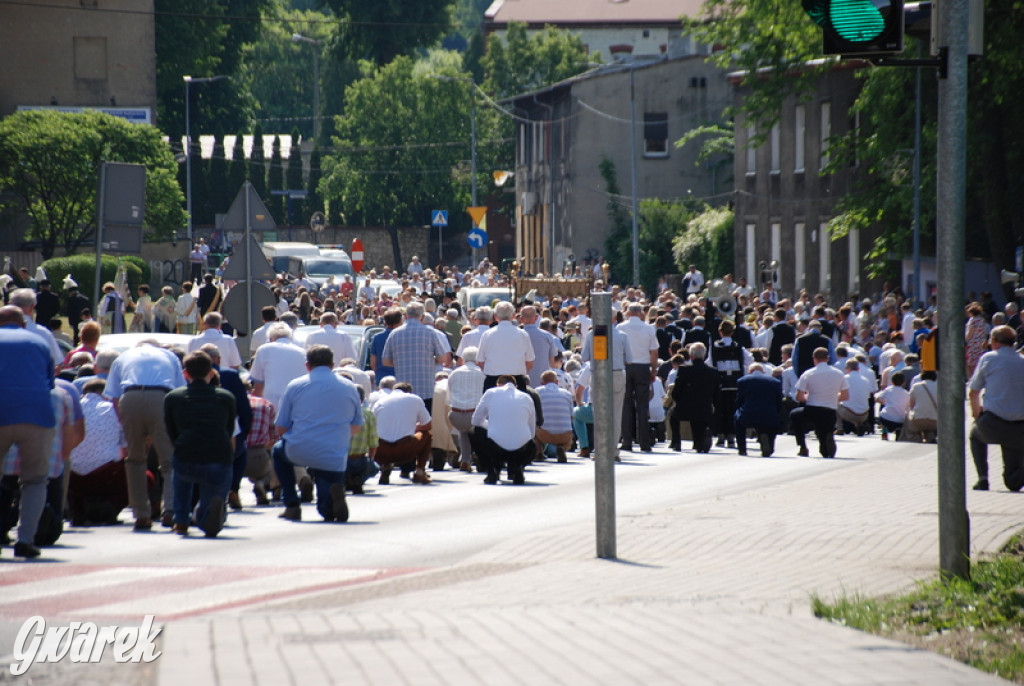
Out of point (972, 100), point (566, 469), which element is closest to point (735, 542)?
point (566, 469)

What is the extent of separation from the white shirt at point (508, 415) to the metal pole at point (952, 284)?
8.19 metres

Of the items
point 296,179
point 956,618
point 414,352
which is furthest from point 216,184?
point 956,618

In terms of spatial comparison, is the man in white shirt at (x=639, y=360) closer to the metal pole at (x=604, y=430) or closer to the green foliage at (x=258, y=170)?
the metal pole at (x=604, y=430)

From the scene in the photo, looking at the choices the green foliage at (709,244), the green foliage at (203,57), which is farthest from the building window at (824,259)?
the green foliage at (203,57)

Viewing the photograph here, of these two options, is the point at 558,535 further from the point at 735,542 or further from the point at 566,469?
the point at 566,469

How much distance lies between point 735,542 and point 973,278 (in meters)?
30.9

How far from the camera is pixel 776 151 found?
55.1 m

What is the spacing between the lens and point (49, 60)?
6475 cm

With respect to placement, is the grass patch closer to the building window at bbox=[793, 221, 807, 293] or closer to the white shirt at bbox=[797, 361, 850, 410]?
the white shirt at bbox=[797, 361, 850, 410]

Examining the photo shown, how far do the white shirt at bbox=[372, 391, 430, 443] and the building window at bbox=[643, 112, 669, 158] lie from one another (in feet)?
174

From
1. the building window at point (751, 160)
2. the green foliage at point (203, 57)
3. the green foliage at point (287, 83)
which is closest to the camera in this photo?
the building window at point (751, 160)

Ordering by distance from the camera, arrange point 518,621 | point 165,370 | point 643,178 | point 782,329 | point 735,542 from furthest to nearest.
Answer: point 643,178 → point 782,329 → point 165,370 → point 735,542 → point 518,621

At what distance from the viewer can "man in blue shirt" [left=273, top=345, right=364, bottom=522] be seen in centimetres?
1366

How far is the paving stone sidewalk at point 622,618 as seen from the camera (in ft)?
22.1
